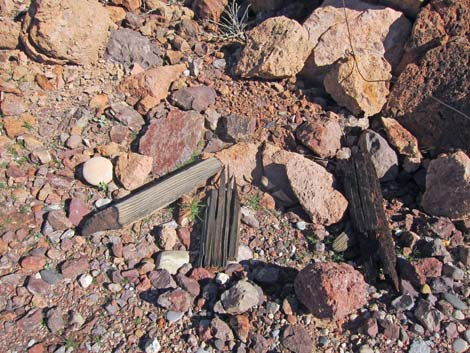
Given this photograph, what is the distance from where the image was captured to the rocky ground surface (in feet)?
9.08

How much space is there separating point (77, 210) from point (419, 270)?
2179mm

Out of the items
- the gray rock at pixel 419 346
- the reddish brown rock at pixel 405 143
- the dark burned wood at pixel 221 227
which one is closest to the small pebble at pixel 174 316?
the dark burned wood at pixel 221 227

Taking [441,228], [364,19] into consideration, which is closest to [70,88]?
[364,19]

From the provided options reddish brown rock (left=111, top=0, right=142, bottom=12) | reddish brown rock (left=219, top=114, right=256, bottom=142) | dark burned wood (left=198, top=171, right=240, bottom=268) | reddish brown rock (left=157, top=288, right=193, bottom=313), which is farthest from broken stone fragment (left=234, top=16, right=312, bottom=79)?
reddish brown rock (left=157, top=288, right=193, bottom=313)

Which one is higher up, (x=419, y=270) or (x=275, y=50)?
(x=275, y=50)

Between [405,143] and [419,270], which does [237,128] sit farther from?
[419,270]

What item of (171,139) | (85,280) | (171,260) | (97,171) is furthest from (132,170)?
(85,280)

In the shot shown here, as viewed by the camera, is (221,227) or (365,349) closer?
(365,349)

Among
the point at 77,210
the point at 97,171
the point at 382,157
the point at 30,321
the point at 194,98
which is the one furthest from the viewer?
the point at 194,98

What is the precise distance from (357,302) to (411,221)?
2.68 ft

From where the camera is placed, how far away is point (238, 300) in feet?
8.95

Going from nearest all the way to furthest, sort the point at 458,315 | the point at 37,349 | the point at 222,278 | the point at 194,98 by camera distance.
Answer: the point at 37,349
the point at 458,315
the point at 222,278
the point at 194,98

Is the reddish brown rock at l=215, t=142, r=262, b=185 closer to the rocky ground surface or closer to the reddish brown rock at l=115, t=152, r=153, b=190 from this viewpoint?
the rocky ground surface

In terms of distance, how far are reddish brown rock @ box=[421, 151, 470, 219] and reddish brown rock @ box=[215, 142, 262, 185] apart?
1.16 metres
